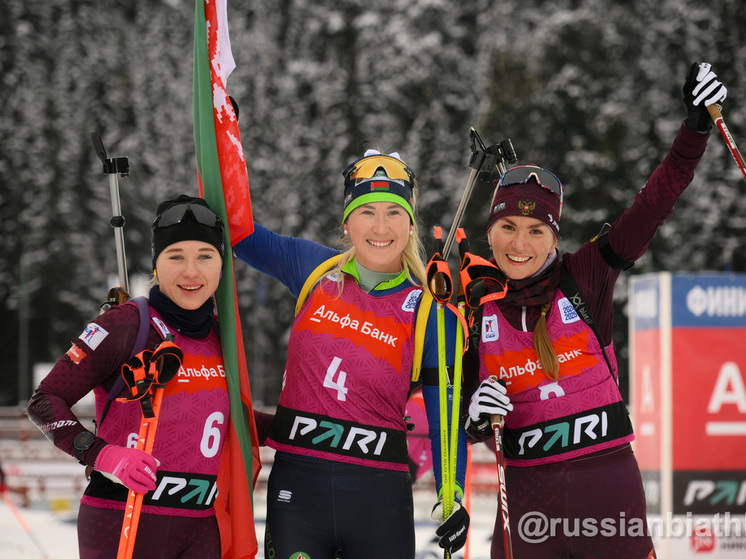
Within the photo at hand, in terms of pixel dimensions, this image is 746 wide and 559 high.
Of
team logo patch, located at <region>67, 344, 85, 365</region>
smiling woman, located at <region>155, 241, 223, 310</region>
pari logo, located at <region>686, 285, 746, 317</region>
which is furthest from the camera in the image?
pari logo, located at <region>686, 285, 746, 317</region>

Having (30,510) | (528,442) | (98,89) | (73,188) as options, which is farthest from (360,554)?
(98,89)

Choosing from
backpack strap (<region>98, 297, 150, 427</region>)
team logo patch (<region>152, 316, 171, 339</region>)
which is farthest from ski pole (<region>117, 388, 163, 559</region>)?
team logo patch (<region>152, 316, 171, 339</region>)

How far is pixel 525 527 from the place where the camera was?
3.42 metres

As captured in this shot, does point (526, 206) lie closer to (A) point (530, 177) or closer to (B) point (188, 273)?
(A) point (530, 177)

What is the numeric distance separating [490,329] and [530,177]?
661 mm

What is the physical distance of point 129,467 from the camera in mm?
2943

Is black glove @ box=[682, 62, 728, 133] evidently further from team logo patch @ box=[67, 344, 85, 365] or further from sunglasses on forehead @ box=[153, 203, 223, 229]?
team logo patch @ box=[67, 344, 85, 365]

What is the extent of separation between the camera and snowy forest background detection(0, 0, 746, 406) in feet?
89.9

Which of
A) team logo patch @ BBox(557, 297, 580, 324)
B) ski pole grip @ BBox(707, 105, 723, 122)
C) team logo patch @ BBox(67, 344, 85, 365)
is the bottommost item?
team logo patch @ BBox(67, 344, 85, 365)

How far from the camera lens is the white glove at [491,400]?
131 inches

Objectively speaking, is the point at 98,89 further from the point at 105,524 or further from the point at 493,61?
the point at 105,524

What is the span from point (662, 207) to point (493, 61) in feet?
121

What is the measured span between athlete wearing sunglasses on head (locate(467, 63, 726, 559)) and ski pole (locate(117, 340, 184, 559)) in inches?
45.7

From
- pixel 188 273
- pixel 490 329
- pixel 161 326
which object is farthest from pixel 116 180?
pixel 490 329
